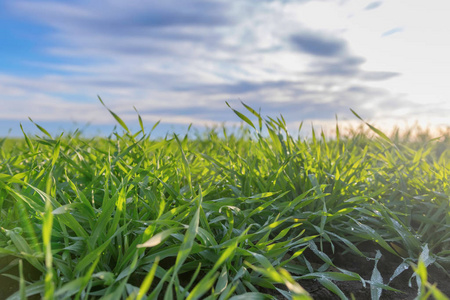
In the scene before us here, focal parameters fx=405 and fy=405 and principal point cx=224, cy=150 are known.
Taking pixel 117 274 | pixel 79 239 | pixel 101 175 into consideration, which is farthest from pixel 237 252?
pixel 101 175

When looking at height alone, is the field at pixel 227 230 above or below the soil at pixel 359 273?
above

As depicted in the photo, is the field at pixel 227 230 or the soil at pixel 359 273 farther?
the soil at pixel 359 273

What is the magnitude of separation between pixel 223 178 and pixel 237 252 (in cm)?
64

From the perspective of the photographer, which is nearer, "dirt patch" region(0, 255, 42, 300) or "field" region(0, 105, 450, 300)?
"field" region(0, 105, 450, 300)

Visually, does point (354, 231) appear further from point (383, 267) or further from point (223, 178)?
point (223, 178)

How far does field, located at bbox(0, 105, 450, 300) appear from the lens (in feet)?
4.07

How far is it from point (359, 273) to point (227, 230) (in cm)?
60

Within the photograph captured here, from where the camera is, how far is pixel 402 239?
1786 mm

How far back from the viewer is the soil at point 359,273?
1.43 metres

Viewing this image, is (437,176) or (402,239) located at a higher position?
(437,176)

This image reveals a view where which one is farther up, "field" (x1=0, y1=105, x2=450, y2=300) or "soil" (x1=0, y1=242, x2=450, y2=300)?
"field" (x1=0, y1=105, x2=450, y2=300)

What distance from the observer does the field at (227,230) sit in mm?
1241

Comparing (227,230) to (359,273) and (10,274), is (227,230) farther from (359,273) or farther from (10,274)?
(10,274)

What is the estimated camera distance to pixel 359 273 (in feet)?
5.46
